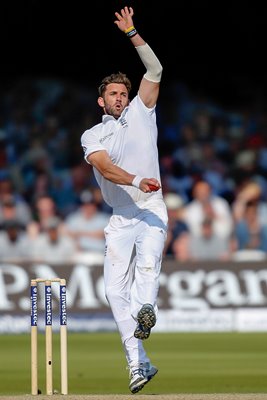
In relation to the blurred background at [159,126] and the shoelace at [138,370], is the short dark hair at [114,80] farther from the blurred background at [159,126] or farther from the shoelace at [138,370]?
the blurred background at [159,126]

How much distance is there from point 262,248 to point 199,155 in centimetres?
245

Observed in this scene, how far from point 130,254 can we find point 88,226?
729 cm

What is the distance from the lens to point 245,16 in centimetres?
2061

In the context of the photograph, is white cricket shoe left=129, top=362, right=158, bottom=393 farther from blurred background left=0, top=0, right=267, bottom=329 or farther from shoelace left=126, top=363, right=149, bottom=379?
blurred background left=0, top=0, right=267, bottom=329

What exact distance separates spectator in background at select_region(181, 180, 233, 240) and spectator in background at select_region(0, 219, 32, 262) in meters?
2.03

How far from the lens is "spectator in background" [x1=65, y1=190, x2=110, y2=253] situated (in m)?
15.3

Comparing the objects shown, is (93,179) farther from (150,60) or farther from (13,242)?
(150,60)

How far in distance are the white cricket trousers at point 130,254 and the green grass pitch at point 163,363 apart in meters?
1.18

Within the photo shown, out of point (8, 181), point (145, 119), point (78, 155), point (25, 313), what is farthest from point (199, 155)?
point (145, 119)

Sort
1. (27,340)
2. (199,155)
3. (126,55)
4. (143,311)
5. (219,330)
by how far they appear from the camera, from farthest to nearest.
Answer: (126,55) < (199,155) < (219,330) < (27,340) < (143,311)

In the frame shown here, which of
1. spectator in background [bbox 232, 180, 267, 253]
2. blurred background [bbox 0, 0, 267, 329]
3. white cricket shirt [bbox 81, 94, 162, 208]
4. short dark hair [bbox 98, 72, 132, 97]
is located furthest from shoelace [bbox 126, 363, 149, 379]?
spectator in background [bbox 232, 180, 267, 253]

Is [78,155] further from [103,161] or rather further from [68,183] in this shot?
[103,161]

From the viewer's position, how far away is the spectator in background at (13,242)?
1529 cm

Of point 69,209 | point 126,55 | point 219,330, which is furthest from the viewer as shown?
point 126,55
